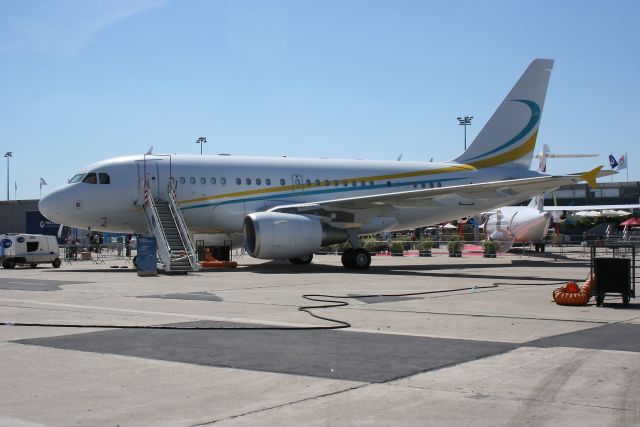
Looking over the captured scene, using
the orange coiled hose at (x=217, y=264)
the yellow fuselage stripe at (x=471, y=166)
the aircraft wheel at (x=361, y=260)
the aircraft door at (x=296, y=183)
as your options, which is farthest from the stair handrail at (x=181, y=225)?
the aircraft wheel at (x=361, y=260)

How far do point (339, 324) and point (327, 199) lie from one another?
1617 centimetres

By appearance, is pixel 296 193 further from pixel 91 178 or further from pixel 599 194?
pixel 599 194

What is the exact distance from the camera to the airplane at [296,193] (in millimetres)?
22266

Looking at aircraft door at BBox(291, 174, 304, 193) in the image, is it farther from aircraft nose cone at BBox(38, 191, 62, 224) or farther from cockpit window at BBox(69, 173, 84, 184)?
aircraft nose cone at BBox(38, 191, 62, 224)

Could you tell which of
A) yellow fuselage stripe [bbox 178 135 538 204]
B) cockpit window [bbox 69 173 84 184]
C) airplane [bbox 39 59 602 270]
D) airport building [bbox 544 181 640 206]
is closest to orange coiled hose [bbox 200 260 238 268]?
airplane [bbox 39 59 602 270]

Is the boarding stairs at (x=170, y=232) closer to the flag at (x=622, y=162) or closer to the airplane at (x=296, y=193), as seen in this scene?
the airplane at (x=296, y=193)

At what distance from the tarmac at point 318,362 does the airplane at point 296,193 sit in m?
8.75

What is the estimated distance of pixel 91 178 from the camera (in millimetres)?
23141

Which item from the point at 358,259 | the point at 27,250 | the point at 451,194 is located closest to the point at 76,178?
the point at 27,250

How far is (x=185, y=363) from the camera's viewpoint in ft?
23.3

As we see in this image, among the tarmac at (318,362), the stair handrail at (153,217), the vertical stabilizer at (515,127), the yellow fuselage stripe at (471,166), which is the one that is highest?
the vertical stabilizer at (515,127)

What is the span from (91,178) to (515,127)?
15299mm

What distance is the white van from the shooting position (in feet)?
87.7

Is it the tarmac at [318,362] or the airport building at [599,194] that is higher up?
the airport building at [599,194]
